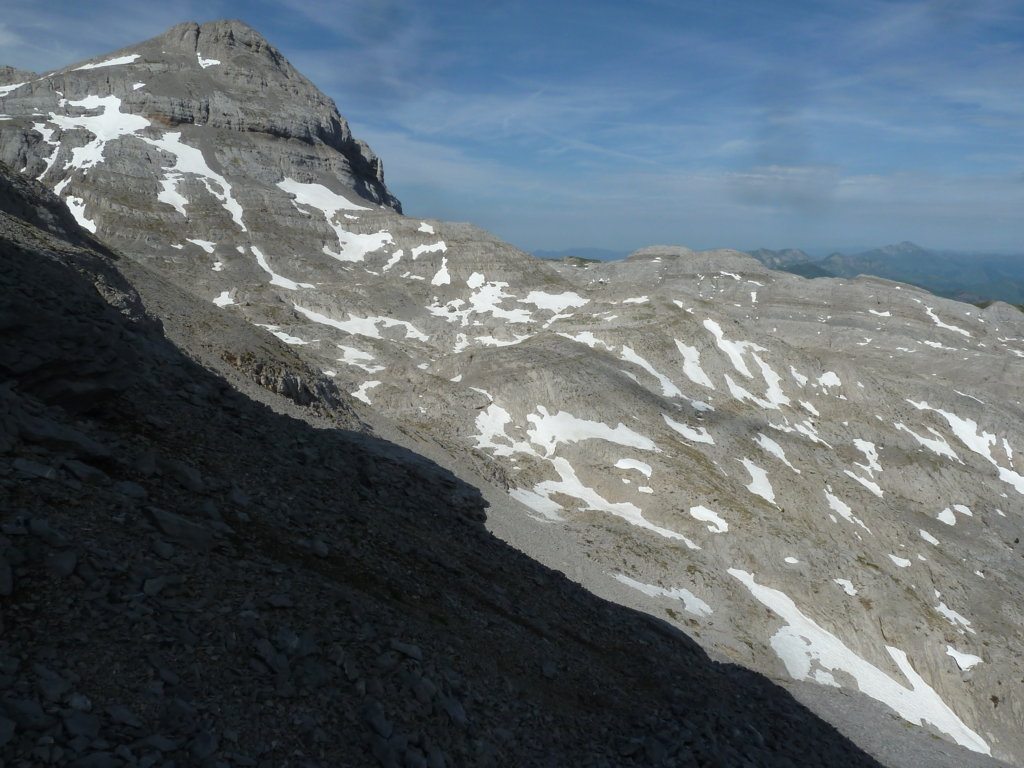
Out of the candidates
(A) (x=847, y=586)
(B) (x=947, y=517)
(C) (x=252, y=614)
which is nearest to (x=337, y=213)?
(B) (x=947, y=517)

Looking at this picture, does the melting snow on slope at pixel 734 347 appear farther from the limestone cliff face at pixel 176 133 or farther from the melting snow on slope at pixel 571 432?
the limestone cliff face at pixel 176 133

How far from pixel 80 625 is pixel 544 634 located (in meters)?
13.9

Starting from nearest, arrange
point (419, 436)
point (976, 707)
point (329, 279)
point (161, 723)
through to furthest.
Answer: point (161, 723) < point (976, 707) < point (419, 436) < point (329, 279)

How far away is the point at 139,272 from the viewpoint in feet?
146

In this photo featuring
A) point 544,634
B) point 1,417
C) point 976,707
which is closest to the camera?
point 1,417

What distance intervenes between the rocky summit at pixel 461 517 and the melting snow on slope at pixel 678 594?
25 cm

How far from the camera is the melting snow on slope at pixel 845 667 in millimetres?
38562

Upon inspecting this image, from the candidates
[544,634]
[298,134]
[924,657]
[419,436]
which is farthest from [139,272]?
[298,134]

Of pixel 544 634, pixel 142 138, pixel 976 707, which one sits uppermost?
pixel 142 138

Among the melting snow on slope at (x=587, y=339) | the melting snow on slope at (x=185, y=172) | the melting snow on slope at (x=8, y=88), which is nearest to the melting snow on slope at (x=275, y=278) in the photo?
the melting snow on slope at (x=185, y=172)

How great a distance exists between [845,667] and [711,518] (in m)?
13.3

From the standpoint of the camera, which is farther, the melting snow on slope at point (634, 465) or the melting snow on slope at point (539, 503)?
the melting snow on slope at point (634, 465)

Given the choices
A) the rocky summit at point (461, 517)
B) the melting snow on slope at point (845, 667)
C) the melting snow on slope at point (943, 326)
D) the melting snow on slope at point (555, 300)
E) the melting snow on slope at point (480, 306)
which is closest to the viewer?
the rocky summit at point (461, 517)

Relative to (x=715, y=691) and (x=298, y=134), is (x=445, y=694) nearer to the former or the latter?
(x=715, y=691)
